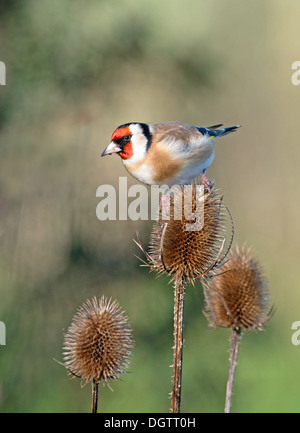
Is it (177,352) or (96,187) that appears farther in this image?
(96,187)

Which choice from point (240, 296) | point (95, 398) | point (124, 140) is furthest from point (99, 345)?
point (124, 140)

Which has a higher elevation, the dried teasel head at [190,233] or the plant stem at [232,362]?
the dried teasel head at [190,233]

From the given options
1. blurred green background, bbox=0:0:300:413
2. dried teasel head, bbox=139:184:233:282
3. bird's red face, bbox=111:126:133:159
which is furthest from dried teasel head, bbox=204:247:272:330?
blurred green background, bbox=0:0:300:413

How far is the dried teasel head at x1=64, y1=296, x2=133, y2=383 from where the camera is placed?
1287 mm

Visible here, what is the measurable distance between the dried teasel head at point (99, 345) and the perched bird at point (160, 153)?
43 cm

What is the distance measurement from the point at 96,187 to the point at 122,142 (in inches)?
41.2

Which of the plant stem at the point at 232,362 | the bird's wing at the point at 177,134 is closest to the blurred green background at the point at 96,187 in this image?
the bird's wing at the point at 177,134

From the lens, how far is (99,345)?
1331mm

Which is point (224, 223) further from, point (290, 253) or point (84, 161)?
point (290, 253)

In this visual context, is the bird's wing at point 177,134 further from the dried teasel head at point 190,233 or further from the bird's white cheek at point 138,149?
the dried teasel head at point 190,233

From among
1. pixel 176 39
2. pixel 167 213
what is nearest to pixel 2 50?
pixel 176 39

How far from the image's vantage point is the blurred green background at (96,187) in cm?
261

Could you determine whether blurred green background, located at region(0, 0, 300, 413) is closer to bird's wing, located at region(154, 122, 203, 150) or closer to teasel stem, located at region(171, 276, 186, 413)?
bird's wing, located at region(154, 122, 203, 150)

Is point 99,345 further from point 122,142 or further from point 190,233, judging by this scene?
point 122,142
